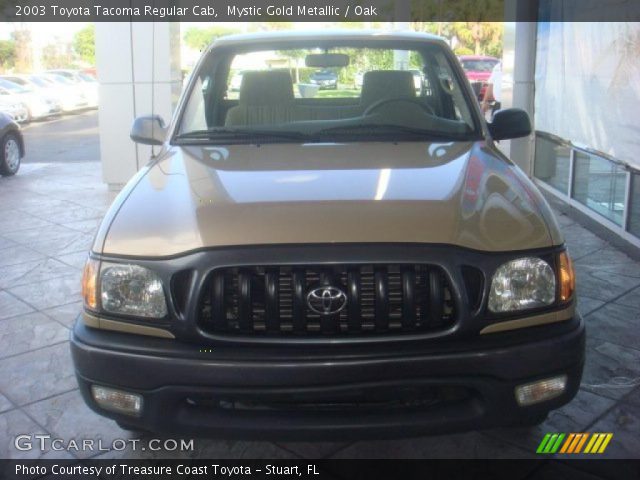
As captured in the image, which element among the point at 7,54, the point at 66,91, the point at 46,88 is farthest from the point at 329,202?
the point at 7,54

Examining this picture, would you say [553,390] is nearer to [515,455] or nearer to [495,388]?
[495,388]

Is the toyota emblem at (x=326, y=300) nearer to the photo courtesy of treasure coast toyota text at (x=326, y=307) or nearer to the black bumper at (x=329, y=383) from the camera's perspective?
the photo courtesy of treasure coast toyota text at (x=326, y=307)

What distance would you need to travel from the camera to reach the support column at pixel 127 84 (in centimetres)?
981

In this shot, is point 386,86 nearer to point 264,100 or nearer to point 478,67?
point 264,100

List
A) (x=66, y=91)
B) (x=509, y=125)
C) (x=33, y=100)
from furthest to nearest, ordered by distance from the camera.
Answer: (x=66, y=91) → (x=33, y=100) → (x=509, y=125)

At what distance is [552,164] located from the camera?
29.4ft

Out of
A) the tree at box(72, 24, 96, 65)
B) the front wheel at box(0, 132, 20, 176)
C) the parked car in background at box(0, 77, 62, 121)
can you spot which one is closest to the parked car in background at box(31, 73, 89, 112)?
the parked car in background at box(0, 77, 62, 121)

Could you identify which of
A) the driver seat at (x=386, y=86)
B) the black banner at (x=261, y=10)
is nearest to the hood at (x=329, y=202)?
the driver seat at (x=386, y=86)

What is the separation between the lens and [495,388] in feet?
8.67

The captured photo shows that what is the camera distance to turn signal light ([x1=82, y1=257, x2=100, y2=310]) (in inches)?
111

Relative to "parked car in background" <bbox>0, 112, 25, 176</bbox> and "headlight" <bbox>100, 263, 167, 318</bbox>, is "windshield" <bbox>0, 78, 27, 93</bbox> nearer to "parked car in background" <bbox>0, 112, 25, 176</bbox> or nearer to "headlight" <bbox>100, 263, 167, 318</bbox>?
"parked car in background" <bbox>0, 112, 25, 176</bbox>

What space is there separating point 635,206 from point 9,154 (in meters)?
8.99

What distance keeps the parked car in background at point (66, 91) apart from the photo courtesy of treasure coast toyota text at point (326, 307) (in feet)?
75.0

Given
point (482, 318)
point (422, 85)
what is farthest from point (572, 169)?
point (482, 318)
